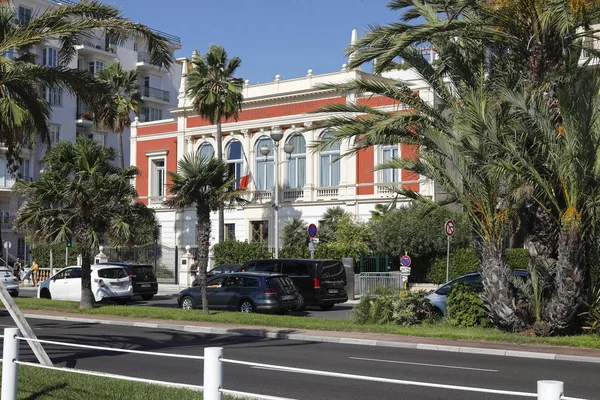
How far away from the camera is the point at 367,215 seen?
146 ft

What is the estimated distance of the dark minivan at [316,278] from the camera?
2741 cm

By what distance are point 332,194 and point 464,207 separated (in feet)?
90.7

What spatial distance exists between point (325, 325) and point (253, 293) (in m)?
4.55

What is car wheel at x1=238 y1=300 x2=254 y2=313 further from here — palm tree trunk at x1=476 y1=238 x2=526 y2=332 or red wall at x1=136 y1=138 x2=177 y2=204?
red wall at x1=136 y1=138 x2=177 y2=204

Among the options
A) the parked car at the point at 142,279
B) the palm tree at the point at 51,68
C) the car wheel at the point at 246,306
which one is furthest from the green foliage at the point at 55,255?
the palm tree at the point at 51,68

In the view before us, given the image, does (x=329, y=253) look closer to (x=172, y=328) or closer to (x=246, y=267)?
(x=246, y=267)

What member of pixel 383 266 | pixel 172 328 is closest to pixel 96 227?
pixel 172 328

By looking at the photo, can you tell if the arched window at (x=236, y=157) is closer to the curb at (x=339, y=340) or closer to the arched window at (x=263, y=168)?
the arched window at (x=263, y=168)

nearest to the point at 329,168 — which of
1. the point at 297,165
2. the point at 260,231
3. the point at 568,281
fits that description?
the point at 297,165

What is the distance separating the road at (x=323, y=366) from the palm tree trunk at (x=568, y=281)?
7.95ft

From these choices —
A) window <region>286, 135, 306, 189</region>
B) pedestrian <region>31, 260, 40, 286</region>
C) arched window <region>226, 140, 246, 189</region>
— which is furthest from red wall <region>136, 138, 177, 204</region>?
pedestrian <region>31, 260, 40, 286</region>

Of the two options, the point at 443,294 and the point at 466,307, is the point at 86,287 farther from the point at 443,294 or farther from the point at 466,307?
the point at 466,307

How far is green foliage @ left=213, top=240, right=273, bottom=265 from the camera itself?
43094 mm

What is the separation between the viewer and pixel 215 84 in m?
44.5
